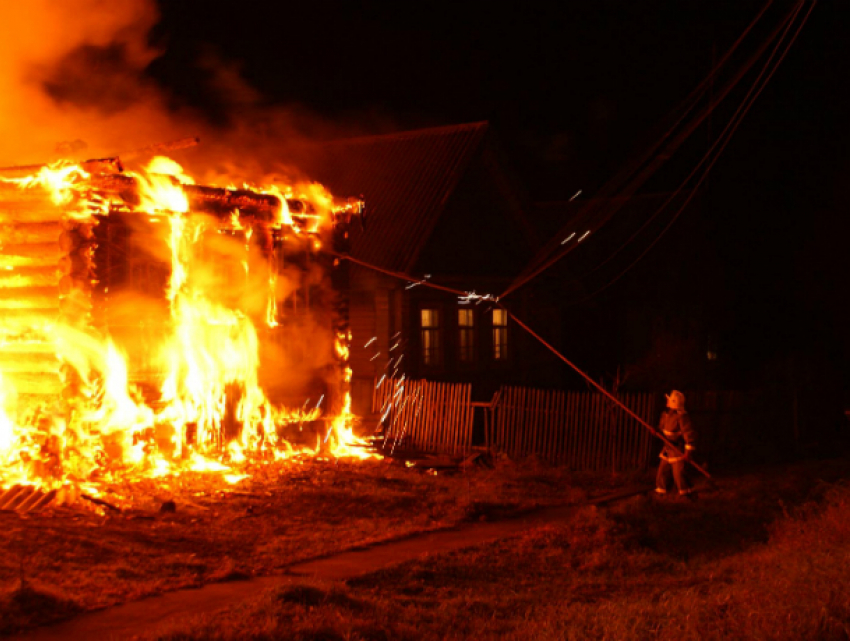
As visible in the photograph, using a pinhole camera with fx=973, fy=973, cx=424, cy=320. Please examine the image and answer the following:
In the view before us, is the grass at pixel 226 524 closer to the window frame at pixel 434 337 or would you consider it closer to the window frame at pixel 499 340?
the window frame at pixel 434 337

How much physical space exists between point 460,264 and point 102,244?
10.5 meters

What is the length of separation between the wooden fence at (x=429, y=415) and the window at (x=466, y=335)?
3824 mm

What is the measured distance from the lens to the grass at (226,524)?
8242 millimetres

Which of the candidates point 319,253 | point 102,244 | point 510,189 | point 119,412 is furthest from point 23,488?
point 510,189

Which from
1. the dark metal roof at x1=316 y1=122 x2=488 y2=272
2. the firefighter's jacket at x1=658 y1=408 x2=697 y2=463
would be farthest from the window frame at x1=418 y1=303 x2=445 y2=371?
the firefighter's jacket at x1=658 y1=408 x2=697 y2=463

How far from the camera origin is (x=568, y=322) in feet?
91.7

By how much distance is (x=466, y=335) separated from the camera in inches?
882

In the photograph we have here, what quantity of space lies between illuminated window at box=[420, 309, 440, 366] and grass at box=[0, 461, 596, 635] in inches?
242

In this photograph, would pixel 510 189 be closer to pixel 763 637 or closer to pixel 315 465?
pixel 315 465

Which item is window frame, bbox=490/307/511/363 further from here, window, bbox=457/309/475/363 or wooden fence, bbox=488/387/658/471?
wooden fence, bbox=488/387/658/471

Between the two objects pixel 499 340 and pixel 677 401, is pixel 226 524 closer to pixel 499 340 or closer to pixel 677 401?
pixel 677 401

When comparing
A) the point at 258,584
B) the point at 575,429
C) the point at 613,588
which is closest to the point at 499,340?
the point at 575,429

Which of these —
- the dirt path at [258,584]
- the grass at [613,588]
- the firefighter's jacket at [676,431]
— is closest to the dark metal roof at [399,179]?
the firefighter's jacket at [676,431]

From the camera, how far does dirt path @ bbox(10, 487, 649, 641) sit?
23.1 ft
